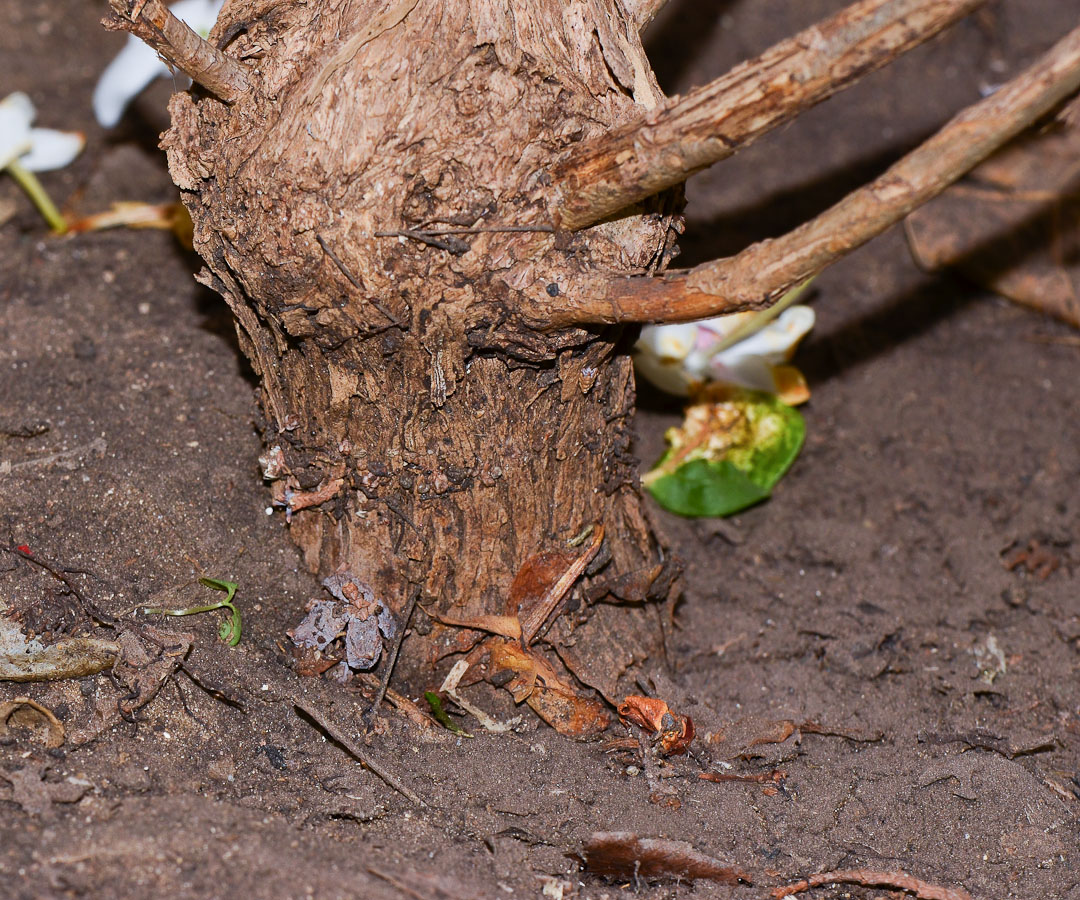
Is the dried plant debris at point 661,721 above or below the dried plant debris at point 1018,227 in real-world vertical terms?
above

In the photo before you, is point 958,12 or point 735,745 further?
point 735,745

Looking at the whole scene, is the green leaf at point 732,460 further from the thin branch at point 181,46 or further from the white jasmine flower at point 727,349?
the thin branch at point 181,46

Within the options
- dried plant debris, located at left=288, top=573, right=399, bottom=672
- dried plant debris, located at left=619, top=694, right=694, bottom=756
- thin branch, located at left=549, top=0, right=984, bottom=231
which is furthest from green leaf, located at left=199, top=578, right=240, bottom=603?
thin branch, located at left=549, top=0, right=984, bottom=231

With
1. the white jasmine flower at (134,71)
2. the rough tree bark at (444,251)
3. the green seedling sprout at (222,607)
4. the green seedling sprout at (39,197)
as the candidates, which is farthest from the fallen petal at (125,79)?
the green seedling sprout at (222,607)

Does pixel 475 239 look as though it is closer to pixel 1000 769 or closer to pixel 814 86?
pixel 814 86

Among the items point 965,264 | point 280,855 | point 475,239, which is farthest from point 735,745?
point 965,264

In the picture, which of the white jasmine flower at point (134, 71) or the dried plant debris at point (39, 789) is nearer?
the dried plant debris at point (39, 789)
